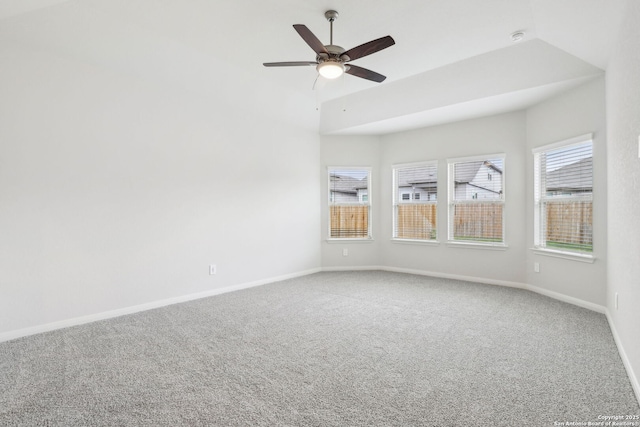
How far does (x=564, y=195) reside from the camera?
422cm

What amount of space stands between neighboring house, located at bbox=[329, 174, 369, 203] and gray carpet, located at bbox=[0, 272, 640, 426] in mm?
2693

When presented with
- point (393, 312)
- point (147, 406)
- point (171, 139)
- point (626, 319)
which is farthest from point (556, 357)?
point (171, 139)

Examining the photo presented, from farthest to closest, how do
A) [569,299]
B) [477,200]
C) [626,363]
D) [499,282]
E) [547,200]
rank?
1. [477,200]
2. [499,282]
3. [547,200]
4. [569,299]
5. [626,363]

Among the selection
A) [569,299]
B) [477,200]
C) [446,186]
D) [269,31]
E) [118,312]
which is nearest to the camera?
[269,31]

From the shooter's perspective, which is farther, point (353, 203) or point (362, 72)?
point (353, 203)

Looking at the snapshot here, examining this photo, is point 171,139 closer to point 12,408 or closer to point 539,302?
point 12,408

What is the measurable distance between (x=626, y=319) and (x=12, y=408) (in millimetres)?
4128

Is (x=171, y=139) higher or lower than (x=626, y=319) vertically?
higher

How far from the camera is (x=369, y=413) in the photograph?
1925 mm

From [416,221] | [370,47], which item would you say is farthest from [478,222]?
[370,47]

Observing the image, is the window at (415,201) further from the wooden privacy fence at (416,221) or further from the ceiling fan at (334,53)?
the ceiling fan at (334,53)

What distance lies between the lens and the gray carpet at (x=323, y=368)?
193 centimetres

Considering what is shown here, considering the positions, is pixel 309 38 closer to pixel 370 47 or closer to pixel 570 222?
pixel 370 47

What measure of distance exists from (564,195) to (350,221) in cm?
328
